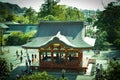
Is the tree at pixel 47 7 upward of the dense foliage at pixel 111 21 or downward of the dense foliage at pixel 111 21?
upward

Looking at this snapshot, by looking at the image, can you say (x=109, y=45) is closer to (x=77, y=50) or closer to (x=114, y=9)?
(x=114, y=9)

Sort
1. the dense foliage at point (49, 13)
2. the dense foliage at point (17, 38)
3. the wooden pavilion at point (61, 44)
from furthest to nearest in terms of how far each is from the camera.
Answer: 1. the dense foliage at point (49, 13)
2. the dense foliage at point (17, 38)
3. the wooden pavilion at point (61, 44)

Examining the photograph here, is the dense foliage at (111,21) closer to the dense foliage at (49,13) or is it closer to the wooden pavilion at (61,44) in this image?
the wooden pavilion at (61,44)

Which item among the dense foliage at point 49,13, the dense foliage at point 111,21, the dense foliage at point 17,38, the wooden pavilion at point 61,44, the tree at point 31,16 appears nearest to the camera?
the wooden pavilion at point 61,44

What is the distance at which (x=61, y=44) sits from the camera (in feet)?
94.9

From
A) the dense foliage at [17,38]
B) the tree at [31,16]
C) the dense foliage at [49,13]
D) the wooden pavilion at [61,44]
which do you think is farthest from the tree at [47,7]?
the wooden pavilion at [61,44]

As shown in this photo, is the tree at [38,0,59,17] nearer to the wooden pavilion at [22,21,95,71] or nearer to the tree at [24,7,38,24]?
the tree at [24,7,38,24]

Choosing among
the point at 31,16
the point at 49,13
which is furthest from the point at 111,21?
the point at 31,16

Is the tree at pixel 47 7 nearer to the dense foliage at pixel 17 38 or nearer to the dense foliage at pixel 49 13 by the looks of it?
the dense foliage at pixel 49 13

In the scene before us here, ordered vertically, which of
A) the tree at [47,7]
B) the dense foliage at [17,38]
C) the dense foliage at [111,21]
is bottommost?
the dense foliage at [17,38]

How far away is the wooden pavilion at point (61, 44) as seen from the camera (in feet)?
95.4

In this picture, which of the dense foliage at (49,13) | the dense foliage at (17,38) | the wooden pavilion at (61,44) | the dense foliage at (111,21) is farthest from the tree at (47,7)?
the wooden pavilion at (61,44)

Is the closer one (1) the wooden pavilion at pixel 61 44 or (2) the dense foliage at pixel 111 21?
(1) the wooden pavilion at pixel 61 44

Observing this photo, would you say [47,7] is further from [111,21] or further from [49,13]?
[111,21]
